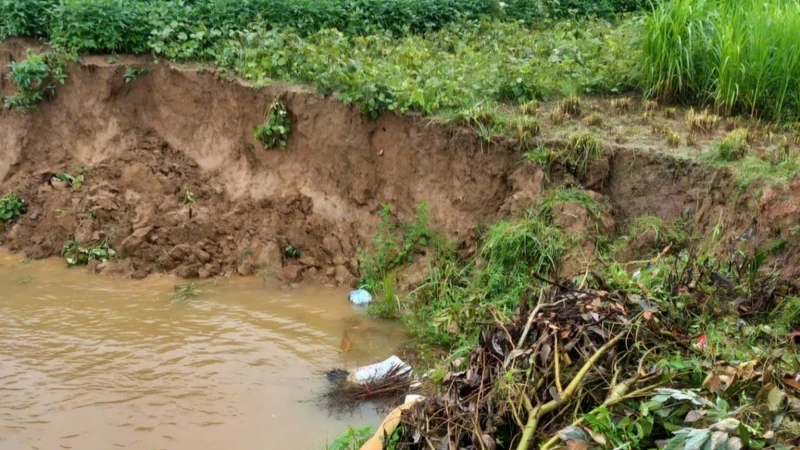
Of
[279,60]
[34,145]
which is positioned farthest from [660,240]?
[34,145]

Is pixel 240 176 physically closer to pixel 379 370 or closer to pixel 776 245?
pixel 379 370

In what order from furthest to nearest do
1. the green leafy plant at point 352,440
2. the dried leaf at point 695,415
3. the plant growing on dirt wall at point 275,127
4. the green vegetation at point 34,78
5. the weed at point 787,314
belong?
the green vegetation at point 34,78 → the plant growing on dirt wall at point 275,127 → the green leafy plant at point 352,440 → the weed at point 787,314 → the dried leaf at point 695,415

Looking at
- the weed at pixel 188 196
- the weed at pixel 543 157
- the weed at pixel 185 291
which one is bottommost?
the weed at pixel 185 291

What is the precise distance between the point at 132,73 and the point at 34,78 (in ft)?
3.23

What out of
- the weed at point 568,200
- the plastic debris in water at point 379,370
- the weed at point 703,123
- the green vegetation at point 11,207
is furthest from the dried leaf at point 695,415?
the green vegetation at point 11,207

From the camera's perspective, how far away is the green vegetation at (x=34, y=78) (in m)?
7.31

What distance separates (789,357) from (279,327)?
363cm

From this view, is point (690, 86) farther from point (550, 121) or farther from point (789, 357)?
point (789, 357)

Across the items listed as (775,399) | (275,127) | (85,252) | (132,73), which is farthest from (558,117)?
(85,252)

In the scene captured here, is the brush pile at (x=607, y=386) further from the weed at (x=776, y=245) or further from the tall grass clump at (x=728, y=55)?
the tall grass clump at (x=728, y=55)

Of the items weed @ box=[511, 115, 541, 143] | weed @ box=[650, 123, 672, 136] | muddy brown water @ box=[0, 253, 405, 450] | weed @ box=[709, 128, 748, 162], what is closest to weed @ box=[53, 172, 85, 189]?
muddy brown water @ box=[0, 253, 405, 450]

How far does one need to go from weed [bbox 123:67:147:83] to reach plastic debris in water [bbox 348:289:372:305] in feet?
10.8

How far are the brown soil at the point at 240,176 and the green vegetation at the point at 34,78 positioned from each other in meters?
0.11

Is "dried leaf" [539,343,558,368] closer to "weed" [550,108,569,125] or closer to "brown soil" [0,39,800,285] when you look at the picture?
"brown soil" [0,39,800,285]
